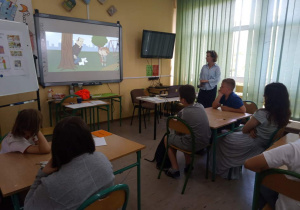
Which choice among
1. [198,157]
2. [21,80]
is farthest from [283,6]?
[21,80]

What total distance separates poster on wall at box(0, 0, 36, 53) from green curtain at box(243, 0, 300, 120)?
396cm

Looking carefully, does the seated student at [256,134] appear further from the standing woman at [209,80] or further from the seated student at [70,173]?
the standing woman at [209,80]

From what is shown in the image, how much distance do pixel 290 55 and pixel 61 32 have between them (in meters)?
4.09

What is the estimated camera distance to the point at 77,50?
415cm

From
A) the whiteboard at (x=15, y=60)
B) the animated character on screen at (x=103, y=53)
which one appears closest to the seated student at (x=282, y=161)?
the whiteboard at (x=15, y=60)

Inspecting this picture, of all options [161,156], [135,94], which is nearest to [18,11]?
[135,94]

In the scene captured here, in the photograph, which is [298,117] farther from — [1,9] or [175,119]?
[1,9]

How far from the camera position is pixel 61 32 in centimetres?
390

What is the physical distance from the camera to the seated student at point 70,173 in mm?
930

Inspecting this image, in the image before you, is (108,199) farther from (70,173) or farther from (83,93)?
(83,93)

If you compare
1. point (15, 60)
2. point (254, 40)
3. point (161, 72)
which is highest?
point (254, 40)

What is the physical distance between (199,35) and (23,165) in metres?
4.63

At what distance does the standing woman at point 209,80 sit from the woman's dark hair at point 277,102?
214cm

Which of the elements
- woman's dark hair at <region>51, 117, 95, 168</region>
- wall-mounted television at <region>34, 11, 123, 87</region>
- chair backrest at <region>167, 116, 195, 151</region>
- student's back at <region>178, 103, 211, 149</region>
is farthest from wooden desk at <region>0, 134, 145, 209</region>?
wall-mounted television at <region>34, 11, 123, 87</region>
